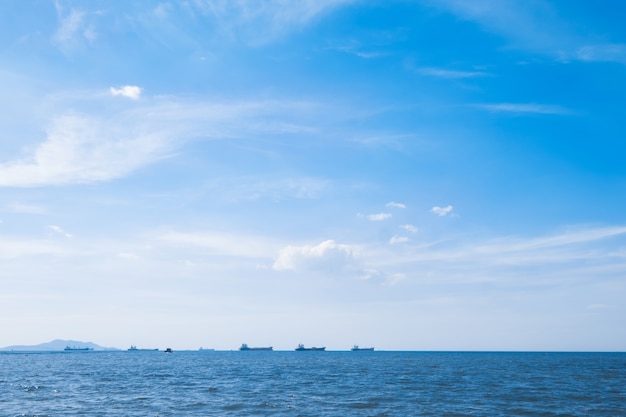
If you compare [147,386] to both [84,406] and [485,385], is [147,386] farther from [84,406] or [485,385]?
[485,385]

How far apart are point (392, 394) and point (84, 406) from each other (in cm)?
3745

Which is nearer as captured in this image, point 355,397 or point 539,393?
point 355,397

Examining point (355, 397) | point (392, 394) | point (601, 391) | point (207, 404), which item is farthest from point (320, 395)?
point (601, 391)

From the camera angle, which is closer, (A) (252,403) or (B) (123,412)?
(B) (123,412)

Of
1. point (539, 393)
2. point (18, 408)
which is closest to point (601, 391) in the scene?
point (539, 393)

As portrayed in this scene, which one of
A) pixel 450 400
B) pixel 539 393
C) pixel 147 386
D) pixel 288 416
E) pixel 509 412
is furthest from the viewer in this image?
Result: pixel 147 386

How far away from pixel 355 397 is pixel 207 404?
18253 millimetres

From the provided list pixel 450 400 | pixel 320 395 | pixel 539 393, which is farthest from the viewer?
pixel 539 393

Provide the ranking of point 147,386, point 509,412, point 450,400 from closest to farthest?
point 509,412 → point 450,400 → point 147,386

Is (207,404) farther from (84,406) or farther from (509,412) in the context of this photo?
(509,412)

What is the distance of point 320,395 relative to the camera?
6806 cm

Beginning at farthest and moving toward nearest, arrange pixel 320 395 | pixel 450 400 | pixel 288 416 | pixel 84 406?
pixel 320 395, pixel 450 400, pixel 84 406, pixel 288 416

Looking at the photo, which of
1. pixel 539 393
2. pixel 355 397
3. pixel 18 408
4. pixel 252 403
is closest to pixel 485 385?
pixel 539 393

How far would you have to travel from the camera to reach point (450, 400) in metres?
62.8
